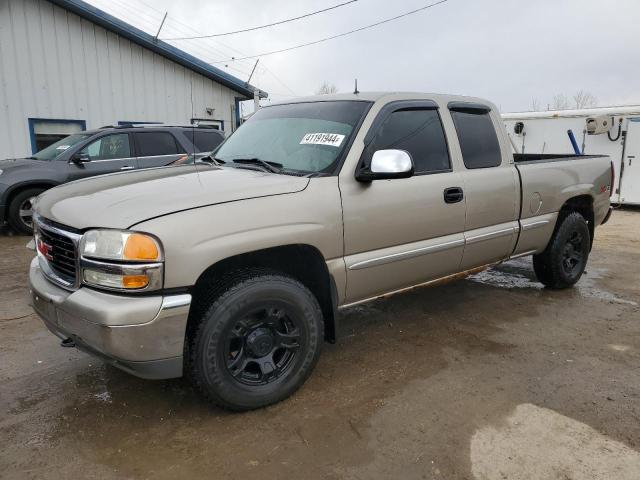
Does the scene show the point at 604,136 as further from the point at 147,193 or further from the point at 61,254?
the point at 61,254

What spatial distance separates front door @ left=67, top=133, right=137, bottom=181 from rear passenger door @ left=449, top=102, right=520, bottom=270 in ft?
20.2

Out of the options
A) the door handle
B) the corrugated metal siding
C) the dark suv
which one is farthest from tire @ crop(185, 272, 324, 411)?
the corrugated metal siding

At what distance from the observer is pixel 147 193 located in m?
2.65

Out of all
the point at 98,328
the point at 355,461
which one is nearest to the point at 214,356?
the point at 98,328

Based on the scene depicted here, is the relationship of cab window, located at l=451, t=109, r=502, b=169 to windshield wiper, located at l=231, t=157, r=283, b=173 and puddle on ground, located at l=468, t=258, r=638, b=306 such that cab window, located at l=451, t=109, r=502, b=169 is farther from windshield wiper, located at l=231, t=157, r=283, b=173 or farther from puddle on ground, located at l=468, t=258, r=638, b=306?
puddle on ground, located at l=468, t=258, r=638, b=306

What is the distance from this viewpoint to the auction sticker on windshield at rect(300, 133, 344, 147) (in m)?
3.22

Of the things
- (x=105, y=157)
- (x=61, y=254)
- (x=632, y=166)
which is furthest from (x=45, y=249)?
(x=632, y=166)

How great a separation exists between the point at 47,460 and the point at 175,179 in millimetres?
1628

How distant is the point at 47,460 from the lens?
2.40 meters

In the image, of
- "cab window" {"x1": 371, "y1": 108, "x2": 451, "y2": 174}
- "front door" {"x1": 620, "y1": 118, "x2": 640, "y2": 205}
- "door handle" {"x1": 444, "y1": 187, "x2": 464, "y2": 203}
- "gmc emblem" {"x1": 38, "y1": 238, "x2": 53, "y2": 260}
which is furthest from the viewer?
"front door" {"x1": 620, "y1": 118, "x2": 640, "y2": 205}

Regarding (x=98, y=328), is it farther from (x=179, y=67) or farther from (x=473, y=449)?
(x=179, y=67)

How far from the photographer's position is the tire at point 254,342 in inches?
100.0

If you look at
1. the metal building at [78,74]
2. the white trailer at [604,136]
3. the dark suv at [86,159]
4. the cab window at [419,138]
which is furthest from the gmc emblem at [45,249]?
the white trailer at [604,136]

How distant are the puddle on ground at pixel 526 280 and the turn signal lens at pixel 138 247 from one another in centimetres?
397
